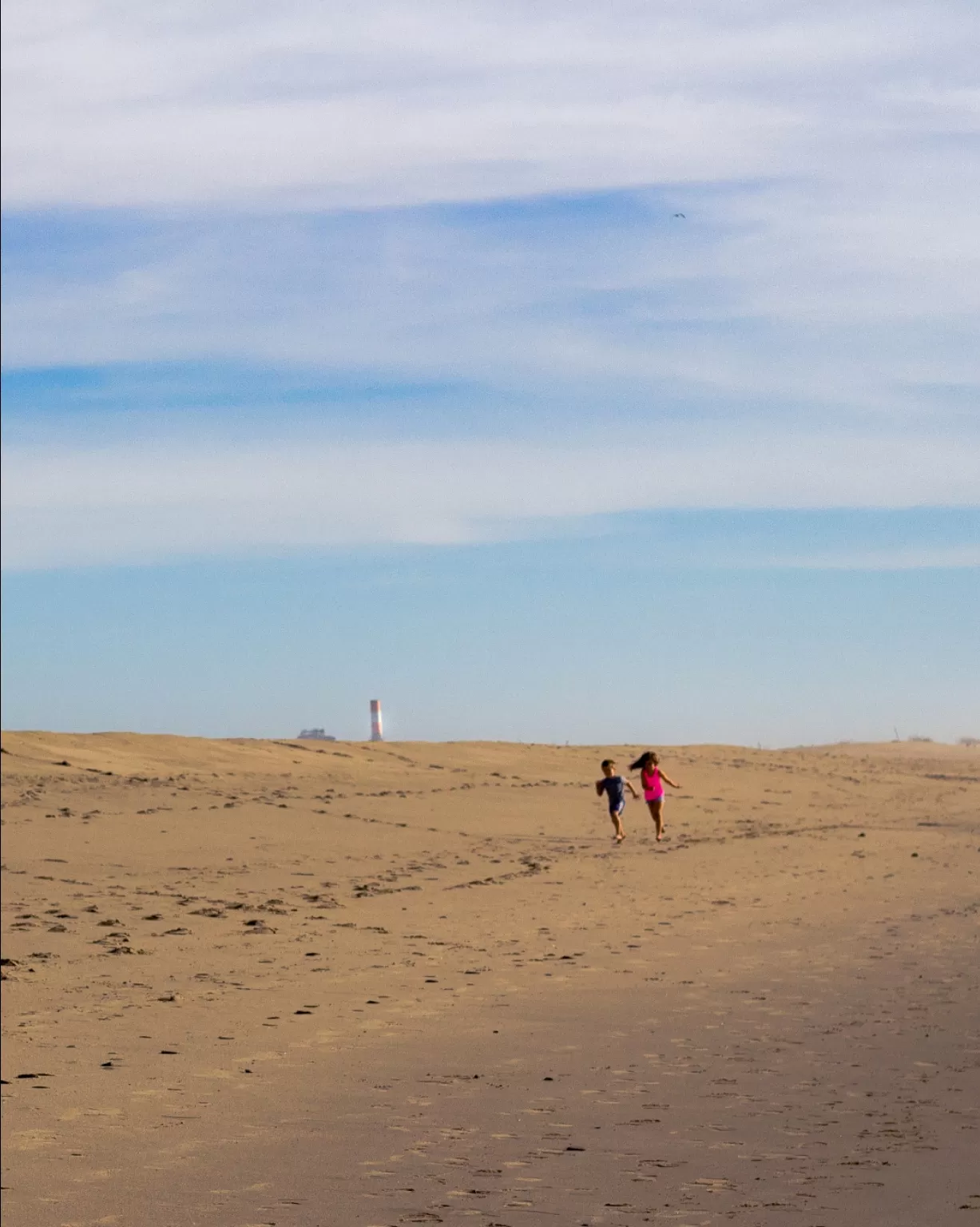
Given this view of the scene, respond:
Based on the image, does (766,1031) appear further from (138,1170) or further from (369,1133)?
(138,1170)

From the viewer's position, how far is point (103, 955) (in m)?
10.7

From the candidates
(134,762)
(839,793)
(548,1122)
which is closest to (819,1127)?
(548,1122)

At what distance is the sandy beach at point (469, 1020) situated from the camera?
17.3 feet

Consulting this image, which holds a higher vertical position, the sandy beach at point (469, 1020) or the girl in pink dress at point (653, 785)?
the girl in pink dress at point (653, 785)

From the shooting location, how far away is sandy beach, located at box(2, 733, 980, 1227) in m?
5.29

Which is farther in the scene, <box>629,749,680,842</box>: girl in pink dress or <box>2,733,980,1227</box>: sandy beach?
<box>629,749,680,842</box>: girl in pink dress

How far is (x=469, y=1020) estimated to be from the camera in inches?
336

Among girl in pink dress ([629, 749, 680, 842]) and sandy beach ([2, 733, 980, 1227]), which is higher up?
girl in pink dress ([629, 749, 680, 842])

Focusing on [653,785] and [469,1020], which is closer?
[469,1020]

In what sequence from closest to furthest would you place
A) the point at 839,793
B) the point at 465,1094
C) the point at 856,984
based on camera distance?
the point at 465,1094
the point at 856,984
the point at 839,793

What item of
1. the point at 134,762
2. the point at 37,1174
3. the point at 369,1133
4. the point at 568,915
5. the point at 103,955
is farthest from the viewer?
the point at 134,762

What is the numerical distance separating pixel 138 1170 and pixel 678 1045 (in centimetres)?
306

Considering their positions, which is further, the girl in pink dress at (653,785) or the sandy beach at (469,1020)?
the girl in pink dress at (653,785)

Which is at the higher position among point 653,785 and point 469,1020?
point 653,785
